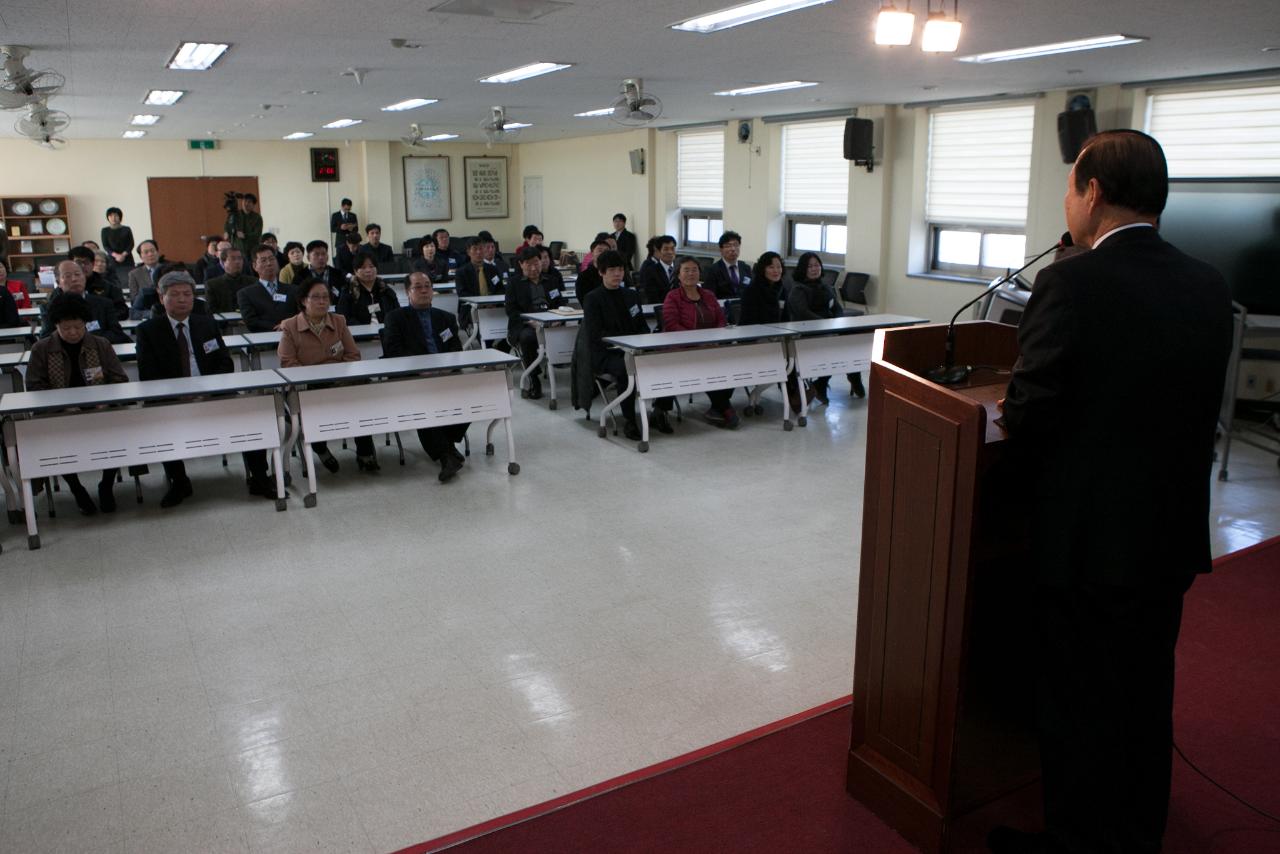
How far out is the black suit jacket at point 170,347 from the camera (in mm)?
5445

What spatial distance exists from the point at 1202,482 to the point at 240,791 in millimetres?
2566

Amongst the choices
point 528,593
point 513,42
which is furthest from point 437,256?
point 528,593

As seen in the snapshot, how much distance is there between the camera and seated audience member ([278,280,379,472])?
5.75 m

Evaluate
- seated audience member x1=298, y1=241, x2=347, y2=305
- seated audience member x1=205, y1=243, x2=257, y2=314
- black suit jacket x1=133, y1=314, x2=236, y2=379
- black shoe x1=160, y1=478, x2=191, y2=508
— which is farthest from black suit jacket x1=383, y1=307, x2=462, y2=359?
seated audience member x1=205, y1=243, x2=257, y2=314

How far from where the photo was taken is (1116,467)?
180 cm

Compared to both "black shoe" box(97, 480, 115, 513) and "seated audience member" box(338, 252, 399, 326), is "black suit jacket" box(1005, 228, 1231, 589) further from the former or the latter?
"seated audience member" box(338, 252, 399, 326)

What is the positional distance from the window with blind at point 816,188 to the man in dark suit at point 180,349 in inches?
287

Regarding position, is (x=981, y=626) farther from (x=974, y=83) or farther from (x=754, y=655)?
(x=974, y=83)

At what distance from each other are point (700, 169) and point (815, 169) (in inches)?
94.3

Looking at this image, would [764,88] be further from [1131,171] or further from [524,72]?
[1131,171]

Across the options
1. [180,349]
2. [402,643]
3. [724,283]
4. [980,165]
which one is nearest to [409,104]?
[724,283]

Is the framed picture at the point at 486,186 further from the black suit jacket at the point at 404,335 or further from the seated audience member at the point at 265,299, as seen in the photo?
the black suit jacket at the point at 404,335

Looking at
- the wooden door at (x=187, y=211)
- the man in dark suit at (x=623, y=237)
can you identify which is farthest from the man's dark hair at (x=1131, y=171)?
the wooden door at (x=187, y=211)

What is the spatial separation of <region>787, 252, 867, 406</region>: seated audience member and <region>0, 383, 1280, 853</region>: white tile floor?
2213mm
